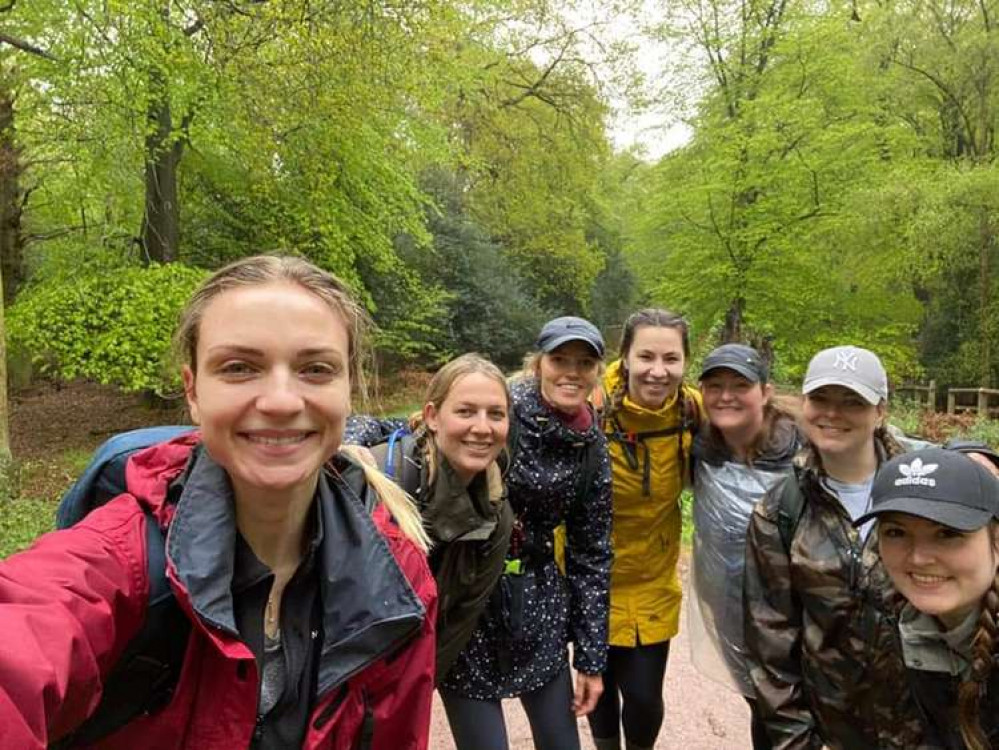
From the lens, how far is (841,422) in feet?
7.78

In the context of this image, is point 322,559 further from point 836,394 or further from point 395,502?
point 836,394

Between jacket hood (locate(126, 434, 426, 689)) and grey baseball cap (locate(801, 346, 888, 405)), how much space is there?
1.64 m

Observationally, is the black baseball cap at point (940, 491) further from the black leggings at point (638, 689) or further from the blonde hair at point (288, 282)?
the black leggings at point (638, 689)

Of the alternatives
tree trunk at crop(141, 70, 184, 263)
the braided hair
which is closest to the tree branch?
tree trunk at crop(141, 70, 184, 263)

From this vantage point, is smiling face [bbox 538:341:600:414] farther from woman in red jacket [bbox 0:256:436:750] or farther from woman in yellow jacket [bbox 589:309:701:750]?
woman in red jacket [bbox 0:256:436:750]

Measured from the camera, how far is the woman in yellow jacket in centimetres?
309

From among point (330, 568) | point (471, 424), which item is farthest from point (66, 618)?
point (471, 424)

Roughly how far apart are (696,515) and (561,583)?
0.70 meters

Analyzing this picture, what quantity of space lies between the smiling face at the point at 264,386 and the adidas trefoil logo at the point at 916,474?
1518 millimetres

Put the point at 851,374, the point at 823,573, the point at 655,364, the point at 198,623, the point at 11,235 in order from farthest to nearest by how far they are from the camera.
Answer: the point at 11,235
the point at 655,364
the point at 851,374
the point at 823,573
the point at 198,623

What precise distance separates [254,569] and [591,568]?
1834 mm

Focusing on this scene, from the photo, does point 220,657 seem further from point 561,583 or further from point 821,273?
point 821,273

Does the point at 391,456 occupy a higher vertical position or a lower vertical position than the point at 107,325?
lower

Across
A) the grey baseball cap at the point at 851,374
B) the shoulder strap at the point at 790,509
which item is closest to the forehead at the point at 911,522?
the shoulder strap at the point at 790,509
